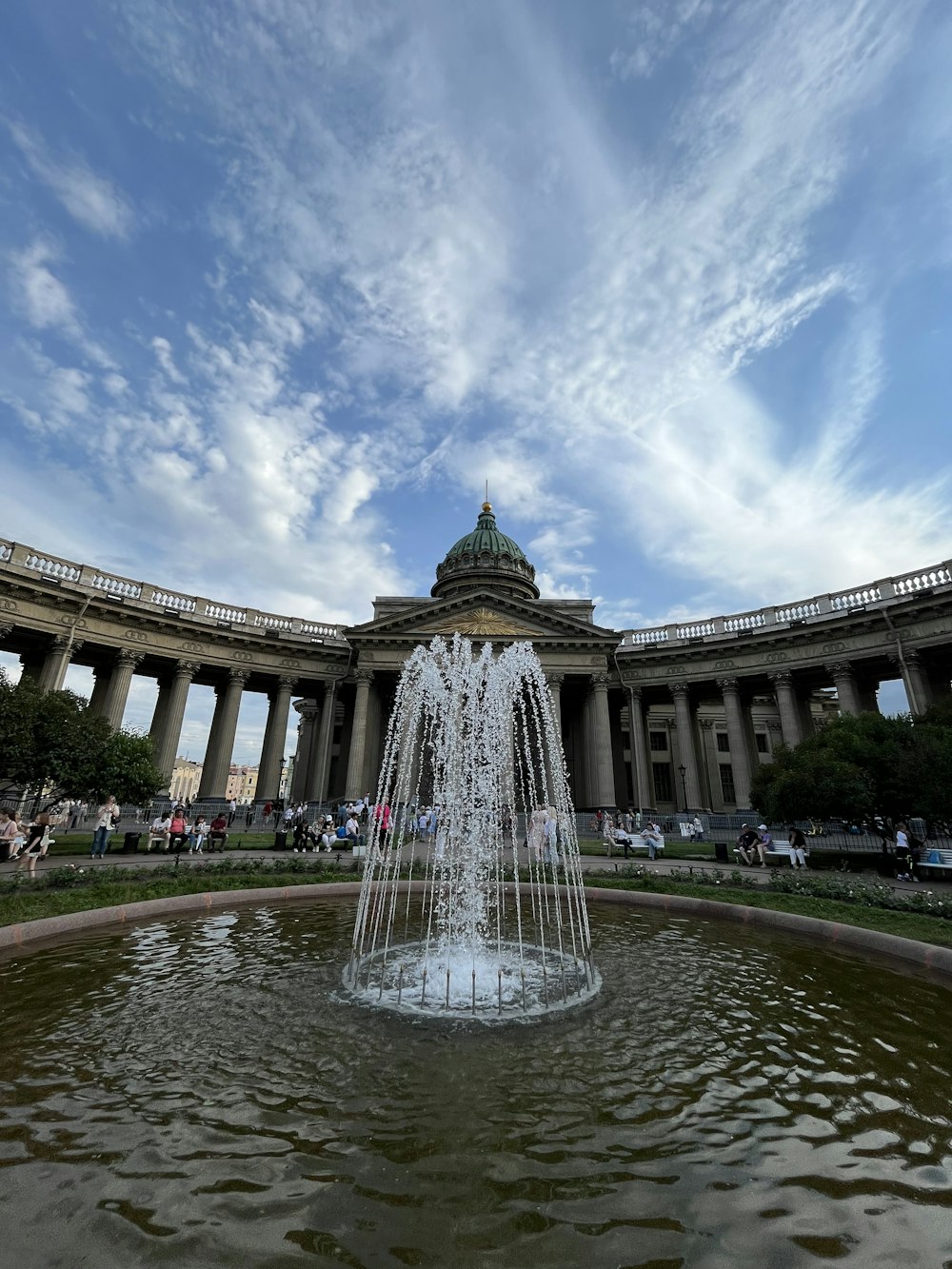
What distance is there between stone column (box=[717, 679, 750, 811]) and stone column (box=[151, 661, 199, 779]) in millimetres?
32795

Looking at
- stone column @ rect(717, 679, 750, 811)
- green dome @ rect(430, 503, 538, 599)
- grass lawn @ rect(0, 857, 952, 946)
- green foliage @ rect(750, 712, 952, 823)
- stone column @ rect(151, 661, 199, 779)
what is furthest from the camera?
green dome @ rect(430, 503, 538, 599)

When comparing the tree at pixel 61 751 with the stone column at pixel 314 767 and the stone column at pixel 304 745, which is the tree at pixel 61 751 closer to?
the stone column at pixel 314 767

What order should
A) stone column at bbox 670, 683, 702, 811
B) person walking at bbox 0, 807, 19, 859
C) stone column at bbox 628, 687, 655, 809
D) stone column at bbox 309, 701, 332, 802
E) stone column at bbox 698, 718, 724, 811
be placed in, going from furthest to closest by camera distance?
stone column at bbox 698, 718, 724, 811 < stone column at bbox 309, 701, 332, 802 < stone column at bbox 628, 687, 655, 809 < stone column at bbox 670, 683, 702, 811 < person walking at bbox 0, 807, 19, 859

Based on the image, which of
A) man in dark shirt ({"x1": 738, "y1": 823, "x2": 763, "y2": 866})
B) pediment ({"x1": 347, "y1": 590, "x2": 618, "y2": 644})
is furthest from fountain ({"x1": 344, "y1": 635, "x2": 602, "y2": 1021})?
pediment ({"x1": 347, "y1": 590, "x2": 618, "y2": 644})

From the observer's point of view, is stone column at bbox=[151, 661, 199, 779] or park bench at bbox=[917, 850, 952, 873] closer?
park bench at bbox=[917, 850, 952, 873]

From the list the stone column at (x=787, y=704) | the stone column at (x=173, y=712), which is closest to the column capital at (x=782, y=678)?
the stone column at (x=787, y=704)

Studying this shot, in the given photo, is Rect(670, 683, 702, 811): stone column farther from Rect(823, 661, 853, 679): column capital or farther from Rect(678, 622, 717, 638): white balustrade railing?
Rect(823, 661, 853, 679): column capital

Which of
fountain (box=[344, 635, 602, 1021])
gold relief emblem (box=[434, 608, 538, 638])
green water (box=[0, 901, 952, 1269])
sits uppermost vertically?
gold relief emblem (box=[434, 608, 538, 638])

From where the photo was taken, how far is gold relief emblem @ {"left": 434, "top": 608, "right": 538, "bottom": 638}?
37.0m

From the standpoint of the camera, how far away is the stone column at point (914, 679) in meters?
30.8

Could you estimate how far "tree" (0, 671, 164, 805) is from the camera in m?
17.0

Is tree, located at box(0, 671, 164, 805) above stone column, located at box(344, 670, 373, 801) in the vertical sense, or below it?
below

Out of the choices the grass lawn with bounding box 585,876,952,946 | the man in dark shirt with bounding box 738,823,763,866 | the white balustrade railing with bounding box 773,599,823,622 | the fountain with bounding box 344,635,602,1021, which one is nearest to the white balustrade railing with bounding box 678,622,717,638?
the white balustrade railing with bounding box 773,599,823,622

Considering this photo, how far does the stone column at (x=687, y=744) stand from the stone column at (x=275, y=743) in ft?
82.8
